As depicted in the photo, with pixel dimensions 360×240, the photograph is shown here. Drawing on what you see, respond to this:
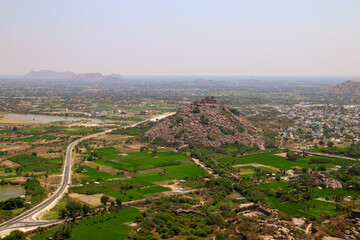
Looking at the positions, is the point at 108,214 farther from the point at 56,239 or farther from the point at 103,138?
the point at 103,138

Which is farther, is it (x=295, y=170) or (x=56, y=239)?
(x=295, y=170)

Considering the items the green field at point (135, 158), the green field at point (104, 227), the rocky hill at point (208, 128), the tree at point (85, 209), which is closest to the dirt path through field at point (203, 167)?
the green field at point (135, 158)

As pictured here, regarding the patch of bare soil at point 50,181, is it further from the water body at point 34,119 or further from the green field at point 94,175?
the water body at point 34,119

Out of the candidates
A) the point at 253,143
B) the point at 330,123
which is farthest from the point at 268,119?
the point at 253,143

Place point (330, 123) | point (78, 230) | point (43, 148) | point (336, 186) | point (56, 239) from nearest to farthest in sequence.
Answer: point (56, 239)
point (78, 230)
point (336, 186)
point (43, 148)
point (330, 123)

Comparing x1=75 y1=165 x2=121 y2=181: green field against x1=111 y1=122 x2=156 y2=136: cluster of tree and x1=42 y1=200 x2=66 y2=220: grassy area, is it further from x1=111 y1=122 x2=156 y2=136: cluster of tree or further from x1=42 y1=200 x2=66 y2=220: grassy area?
x1=111 y1=122 x2=156 y2=136: cluster of tree

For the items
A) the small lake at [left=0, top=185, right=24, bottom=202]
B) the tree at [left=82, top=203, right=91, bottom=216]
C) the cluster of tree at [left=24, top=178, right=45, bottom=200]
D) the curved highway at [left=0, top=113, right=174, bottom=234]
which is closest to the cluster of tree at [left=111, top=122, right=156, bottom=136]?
the curved highway at [left=0, top=113, right=174, bottom=234]

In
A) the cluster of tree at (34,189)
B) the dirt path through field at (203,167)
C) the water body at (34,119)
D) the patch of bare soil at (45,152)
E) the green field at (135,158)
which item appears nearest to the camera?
the cluster of tree at (34,189)

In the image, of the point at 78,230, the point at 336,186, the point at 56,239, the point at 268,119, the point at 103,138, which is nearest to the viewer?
A: the point at 56,239
